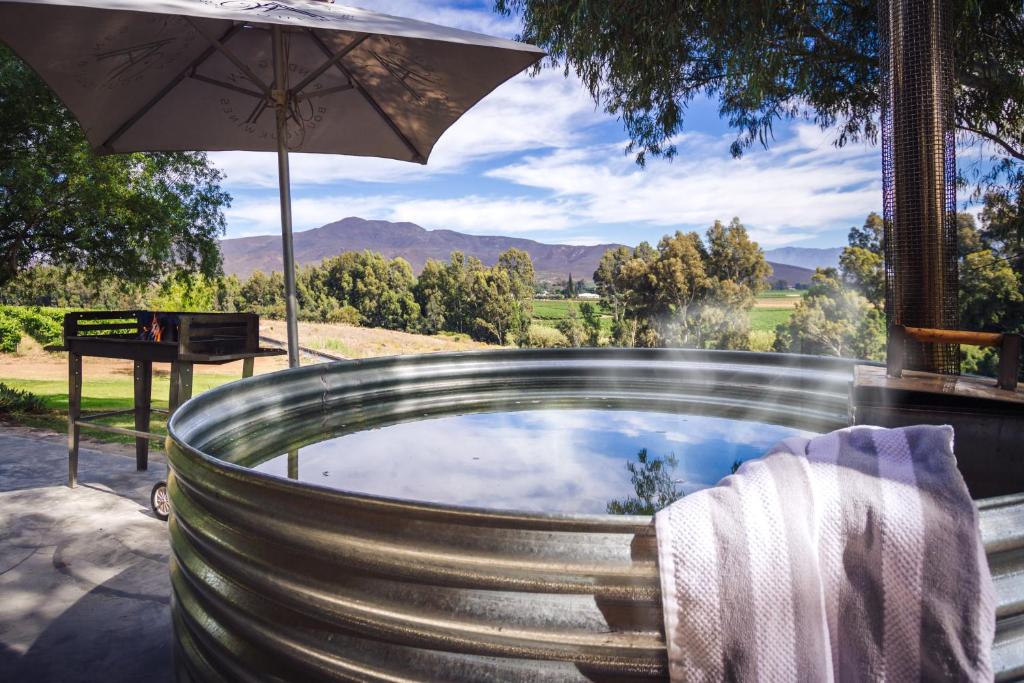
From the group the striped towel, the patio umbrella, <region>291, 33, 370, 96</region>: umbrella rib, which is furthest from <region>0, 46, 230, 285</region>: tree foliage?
the striped towel

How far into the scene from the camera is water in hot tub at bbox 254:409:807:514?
4.65 feet

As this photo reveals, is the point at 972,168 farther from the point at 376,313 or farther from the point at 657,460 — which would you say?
the point at 376,313

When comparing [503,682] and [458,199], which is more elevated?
[458,199]

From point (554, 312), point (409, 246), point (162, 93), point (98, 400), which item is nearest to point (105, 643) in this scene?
point (162, 93)

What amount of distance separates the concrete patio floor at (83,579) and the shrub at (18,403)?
3816mm

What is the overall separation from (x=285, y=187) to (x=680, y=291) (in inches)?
593

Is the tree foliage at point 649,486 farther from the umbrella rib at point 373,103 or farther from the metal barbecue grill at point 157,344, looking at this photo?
the umbrella rib at point 373,103

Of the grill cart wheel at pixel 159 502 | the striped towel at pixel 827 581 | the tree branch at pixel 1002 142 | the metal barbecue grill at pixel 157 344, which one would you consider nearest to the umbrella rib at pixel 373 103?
the metal barbecue grill at pixel 157 344

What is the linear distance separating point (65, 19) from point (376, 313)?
55.2 ft

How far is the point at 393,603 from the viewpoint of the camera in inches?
30.3

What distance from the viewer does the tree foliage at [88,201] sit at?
24.7 feet

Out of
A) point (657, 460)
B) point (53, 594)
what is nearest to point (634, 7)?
point (657, 460)

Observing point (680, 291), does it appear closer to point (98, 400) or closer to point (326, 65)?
point (98, 400)

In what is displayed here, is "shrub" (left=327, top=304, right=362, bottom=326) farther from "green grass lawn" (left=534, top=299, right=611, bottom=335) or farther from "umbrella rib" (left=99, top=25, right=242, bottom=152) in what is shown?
"umbrella rib" (left=99, top=25, right=242, bottom=152)
